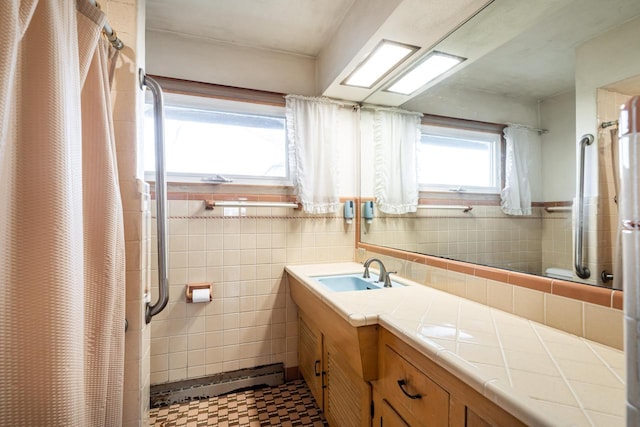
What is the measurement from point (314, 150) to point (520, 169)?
132 centimetres

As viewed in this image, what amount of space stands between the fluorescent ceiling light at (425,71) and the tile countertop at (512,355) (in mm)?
1328

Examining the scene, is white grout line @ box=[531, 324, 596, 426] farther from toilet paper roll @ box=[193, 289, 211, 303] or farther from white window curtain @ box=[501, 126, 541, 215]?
toilet paper roll @ box=[193, 289, 211, 303]

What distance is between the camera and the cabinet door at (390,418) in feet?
3.16

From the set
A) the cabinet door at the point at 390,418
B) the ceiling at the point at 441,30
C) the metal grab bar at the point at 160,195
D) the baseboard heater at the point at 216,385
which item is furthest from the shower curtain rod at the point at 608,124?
the baseboard heater at the point at 216,385

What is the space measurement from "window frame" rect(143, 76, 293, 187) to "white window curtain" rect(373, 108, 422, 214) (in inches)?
28.4

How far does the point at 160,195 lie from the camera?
4.14ft

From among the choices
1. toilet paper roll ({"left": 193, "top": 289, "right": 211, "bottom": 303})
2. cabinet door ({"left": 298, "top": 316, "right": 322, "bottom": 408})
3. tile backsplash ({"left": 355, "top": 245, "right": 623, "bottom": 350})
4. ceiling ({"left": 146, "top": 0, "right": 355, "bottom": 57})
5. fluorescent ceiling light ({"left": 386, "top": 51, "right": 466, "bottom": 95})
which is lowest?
cabinet door ({"left": 298, "top": 316, "right": 322, "bottom": 408})

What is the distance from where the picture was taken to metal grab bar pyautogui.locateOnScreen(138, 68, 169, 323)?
125cm

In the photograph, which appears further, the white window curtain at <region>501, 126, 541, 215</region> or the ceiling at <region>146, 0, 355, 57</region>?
the ceiling at <region>146, 0, 355, 57</region>

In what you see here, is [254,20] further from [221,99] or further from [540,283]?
[540,283]

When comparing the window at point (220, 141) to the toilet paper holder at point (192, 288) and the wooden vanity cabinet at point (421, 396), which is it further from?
the wooden vanity cabinet at point (421, 396)

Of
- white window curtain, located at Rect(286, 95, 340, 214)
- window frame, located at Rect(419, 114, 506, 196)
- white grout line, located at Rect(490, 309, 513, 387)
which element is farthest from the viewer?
white window curtain, located at Rect(286, 95, 340, 214)

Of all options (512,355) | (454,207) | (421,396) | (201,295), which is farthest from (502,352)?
(201,295)

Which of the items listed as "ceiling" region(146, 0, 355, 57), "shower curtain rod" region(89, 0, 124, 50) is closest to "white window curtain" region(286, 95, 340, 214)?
"ceiling" region(146, 0, 355, 57)
